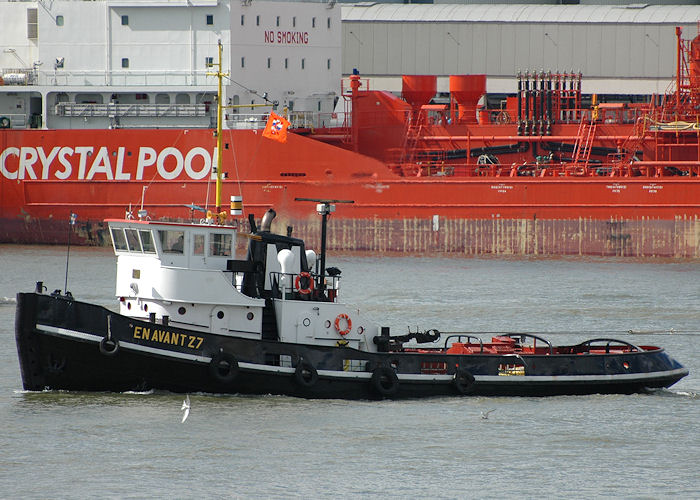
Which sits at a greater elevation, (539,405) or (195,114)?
(195,114)

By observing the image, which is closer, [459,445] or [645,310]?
[459,445]

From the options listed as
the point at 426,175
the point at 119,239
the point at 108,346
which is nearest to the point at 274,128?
the point at 119,239

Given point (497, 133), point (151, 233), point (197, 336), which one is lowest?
point (197, 336)

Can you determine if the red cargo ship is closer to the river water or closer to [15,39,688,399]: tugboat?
the river water

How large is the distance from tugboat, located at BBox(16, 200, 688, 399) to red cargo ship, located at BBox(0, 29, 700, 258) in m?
17.6

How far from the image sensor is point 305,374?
Result: 1694cm

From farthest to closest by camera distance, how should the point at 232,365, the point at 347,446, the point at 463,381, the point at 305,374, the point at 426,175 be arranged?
the point at 426,175 < the point at 463,381 < the point at 305,374 < the point at 232,365 < the point at 347,446

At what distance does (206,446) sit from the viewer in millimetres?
15102

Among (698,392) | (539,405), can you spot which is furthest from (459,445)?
(698,392)

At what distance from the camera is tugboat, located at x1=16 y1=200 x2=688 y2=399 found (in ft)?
54.3

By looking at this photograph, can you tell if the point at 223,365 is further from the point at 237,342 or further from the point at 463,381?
the point at 463,381

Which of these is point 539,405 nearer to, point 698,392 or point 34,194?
point 698,392

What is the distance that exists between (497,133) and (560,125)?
1852 millimetres

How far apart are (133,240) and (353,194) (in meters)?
19.1
